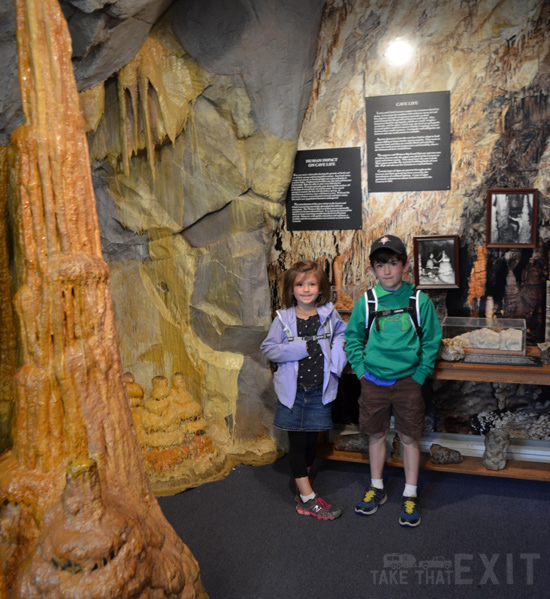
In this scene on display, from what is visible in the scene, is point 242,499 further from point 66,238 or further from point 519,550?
point 66,238

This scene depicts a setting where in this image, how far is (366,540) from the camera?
318 centimetres

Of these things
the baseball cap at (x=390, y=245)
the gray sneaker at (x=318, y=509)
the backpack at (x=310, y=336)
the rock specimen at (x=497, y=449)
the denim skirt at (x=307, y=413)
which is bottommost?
the gray sneaker at (x=318, y=509)

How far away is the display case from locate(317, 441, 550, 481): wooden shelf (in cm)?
80

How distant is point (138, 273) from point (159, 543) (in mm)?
2521

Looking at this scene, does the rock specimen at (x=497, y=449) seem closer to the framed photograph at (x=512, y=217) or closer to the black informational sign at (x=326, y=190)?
the framed photograph at (x=512, y=217)

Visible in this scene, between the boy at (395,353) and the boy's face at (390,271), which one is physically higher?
the boy's face at (390,271)

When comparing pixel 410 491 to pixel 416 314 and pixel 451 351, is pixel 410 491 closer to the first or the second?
pixel 451 351

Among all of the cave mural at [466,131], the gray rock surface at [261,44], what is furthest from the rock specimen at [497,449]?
the gray rock surface at [261,44]

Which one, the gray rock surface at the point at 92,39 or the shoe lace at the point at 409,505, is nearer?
the gray rock surface at the point at 92,39

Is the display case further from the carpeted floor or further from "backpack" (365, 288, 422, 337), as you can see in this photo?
the carpeted floor

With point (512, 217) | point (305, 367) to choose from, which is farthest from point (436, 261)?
point (305, 367)

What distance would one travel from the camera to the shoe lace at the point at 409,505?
333 centimetres

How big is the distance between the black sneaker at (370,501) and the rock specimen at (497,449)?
0.77 m

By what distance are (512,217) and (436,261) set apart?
58 cm
